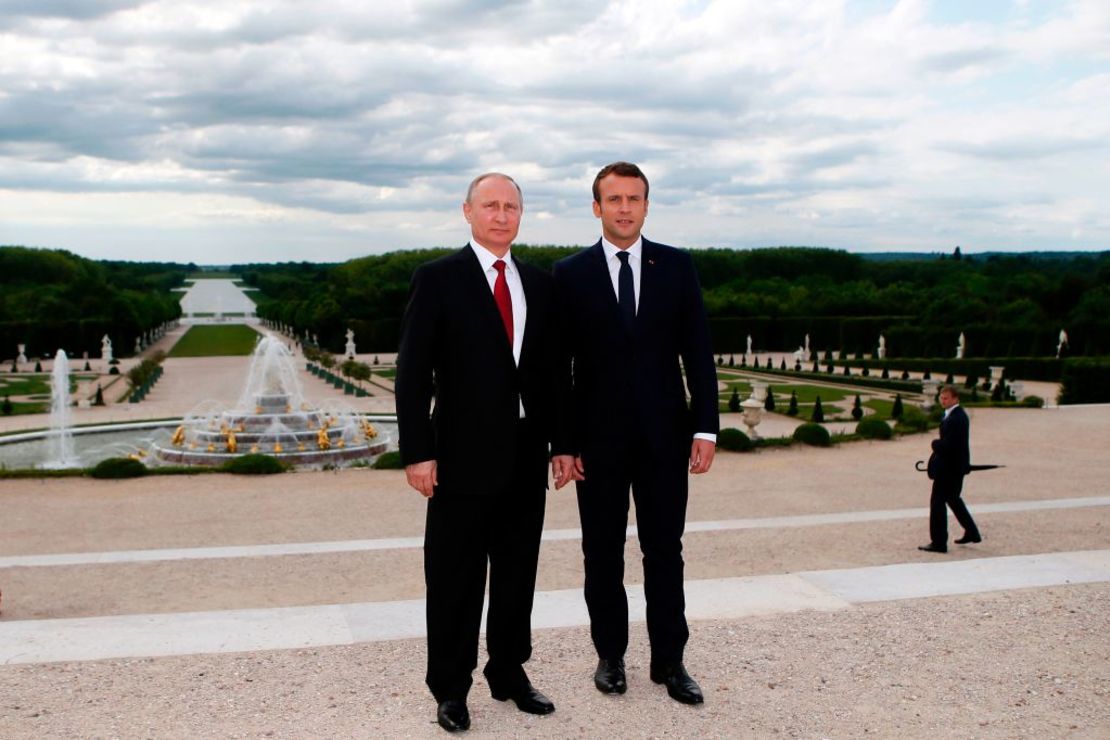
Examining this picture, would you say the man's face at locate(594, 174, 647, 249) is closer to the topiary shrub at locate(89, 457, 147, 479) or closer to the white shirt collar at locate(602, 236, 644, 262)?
the white shirt collar at locate(602, 236, 644, 262)

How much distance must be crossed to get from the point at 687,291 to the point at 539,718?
A: 1943 mm

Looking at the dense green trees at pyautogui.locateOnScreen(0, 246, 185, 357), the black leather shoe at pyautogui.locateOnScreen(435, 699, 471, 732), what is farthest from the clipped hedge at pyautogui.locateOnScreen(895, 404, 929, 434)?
the dense green trees at pyautogui.locateOnScreen(0, 246, 185, 357)

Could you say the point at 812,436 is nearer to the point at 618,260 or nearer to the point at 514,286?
the point at 618,260

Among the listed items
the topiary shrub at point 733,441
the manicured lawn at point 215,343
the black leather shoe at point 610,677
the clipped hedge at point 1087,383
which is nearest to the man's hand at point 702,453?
the black leather shoe at point 610,677

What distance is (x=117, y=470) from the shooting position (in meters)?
14.6

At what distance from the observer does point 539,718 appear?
4.36 m

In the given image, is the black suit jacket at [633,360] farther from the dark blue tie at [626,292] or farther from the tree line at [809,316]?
the tree line at [809,316]

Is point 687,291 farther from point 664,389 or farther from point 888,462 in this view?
point 888,462

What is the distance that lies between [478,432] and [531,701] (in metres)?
1.15

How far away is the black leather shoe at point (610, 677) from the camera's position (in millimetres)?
4578

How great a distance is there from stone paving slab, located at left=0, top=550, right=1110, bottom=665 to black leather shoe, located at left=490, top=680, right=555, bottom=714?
3.24ft

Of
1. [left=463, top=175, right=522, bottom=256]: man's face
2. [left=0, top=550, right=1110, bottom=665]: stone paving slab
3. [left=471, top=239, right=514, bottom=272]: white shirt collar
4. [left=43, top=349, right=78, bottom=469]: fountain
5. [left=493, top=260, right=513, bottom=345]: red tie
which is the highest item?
[left=463, top=175, right=522, bottom=256]: man's face

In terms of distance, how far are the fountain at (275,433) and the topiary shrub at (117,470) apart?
106 inches

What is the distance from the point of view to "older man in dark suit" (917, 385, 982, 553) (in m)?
8.99
